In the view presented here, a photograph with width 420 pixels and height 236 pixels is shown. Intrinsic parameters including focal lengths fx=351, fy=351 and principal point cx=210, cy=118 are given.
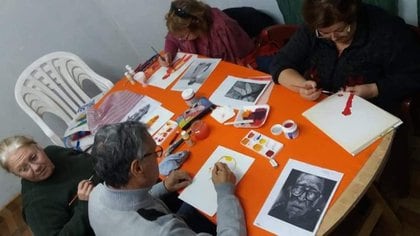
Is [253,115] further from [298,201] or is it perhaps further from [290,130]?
[298,201]

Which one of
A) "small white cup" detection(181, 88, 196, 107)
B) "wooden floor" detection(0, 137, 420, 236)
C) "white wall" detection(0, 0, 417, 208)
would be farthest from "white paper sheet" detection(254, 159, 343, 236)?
"white wall" detection(0, 0, 417, 208)

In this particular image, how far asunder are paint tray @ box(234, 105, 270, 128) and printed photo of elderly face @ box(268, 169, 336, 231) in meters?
0.37

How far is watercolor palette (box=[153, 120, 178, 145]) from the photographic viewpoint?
6.11ft

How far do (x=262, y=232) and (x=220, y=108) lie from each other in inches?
29.4

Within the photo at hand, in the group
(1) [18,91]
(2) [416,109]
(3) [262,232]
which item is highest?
(1) [18,91]

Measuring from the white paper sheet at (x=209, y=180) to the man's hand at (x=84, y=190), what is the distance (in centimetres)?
63

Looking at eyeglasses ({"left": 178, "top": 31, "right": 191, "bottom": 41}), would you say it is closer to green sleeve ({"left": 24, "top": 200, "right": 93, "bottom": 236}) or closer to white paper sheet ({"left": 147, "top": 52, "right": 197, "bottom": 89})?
white paper sheet ({"left": 147, "top": 52, "right": 197, "bottom": 89})

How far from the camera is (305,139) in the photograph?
149cm

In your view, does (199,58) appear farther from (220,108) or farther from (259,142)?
(259,142)

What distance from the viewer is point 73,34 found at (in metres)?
3.33

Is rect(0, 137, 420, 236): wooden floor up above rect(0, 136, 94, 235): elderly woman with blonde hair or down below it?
below

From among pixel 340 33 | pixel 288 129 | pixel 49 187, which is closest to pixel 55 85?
pixel 49 187

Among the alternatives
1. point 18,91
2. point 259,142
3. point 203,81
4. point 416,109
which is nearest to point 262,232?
point 259,142

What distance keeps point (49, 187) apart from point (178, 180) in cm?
88
